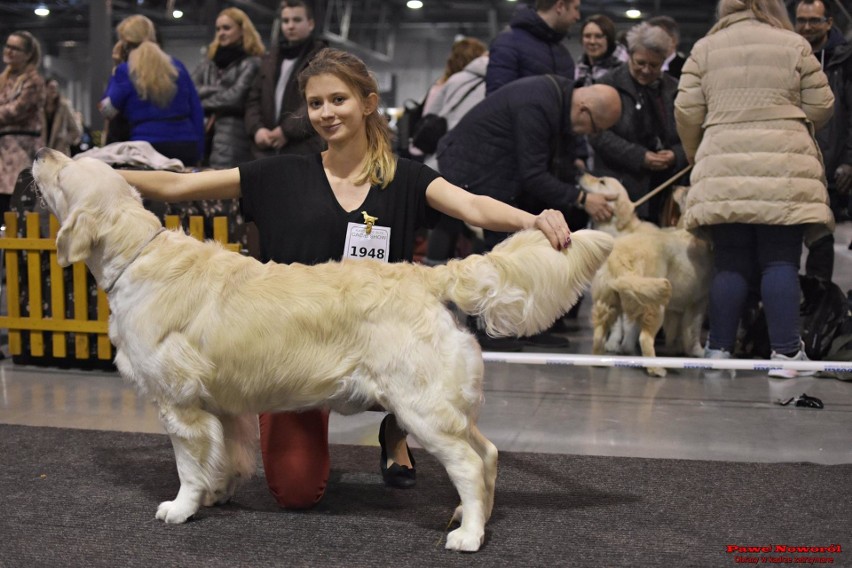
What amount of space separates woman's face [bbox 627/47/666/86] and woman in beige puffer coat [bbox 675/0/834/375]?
0.72m

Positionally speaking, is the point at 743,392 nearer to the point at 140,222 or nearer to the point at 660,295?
the point at 660,295

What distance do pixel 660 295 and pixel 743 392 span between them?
648 mm

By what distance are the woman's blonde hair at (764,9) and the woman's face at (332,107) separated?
250cm

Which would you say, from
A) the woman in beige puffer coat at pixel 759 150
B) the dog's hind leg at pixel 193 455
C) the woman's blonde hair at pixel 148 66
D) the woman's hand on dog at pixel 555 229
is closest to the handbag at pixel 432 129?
the woman's blonde hair at pixel 148 66

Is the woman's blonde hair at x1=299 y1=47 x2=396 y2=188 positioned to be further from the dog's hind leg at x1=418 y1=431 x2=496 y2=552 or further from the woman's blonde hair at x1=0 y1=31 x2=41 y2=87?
the woman's blonde hair at x1=0 y1=31 x2=41 y2=87

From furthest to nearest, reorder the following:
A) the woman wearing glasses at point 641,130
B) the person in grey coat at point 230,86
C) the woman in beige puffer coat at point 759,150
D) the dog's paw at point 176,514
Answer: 1. the person in grey coat at point 230,86
2. the woman wearing glasses at point 641,130
3. the woman in beige puffer coat at point 759,150
4. the dog's paw at point 176,514

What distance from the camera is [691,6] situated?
1741 centimetres

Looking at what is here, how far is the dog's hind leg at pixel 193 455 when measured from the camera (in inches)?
95.1

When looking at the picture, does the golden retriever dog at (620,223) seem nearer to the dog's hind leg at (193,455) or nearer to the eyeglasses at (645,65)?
the eyeglasses at (645,65)

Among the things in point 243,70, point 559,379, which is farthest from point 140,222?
point 243,70

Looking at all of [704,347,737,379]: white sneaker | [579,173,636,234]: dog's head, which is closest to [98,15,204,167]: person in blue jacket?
[579,173,636,234]: dog's head

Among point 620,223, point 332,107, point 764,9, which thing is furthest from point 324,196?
point 764,9

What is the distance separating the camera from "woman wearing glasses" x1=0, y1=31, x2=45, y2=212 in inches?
232

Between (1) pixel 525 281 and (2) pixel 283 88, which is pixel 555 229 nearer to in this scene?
(1) pixel 525 281
